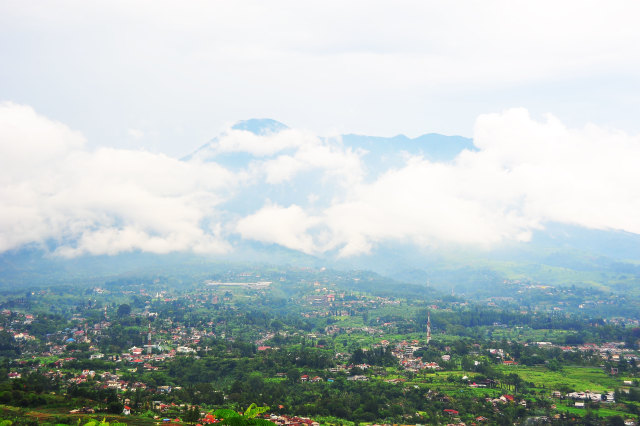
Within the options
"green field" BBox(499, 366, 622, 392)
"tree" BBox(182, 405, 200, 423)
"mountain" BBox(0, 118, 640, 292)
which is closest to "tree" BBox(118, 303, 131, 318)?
"mountain" BBox(0, 118, 640, 292)

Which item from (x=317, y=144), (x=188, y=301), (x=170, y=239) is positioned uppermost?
(x=317, y=144)

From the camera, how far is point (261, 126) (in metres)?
185

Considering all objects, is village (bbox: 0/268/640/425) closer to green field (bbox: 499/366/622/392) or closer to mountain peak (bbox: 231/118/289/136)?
green field (bbox: 499/366/622/392)

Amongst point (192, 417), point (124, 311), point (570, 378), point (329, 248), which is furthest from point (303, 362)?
point (329, 248)

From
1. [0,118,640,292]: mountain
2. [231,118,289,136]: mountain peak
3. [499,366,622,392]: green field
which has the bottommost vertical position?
Answer: [499,366,622,392]: green field

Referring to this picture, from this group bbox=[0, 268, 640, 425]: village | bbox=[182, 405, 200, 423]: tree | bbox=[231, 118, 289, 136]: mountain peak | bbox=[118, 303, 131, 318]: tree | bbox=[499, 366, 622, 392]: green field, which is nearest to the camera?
bbox=[182, 405, 200, 423]: tree

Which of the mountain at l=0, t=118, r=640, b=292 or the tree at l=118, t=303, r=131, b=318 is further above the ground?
the mountain at l=0, t=118, r=640, b=292

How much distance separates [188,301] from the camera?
256 ft

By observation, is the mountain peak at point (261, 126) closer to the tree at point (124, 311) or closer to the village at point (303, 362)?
the village at point (303, 362)

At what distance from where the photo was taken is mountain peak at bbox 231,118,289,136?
183 m

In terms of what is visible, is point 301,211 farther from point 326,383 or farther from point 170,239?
point 326,383

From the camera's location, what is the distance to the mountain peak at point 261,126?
183 m

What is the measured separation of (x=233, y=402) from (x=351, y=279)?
2849 inches

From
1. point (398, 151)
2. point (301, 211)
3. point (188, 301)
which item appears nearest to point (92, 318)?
point (188, 301)
